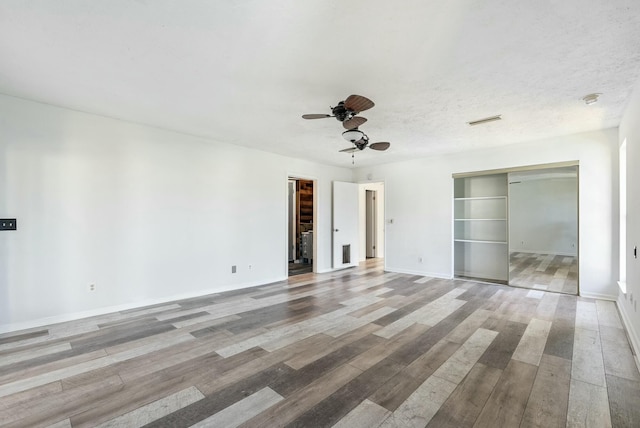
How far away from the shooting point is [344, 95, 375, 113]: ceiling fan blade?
102 inches

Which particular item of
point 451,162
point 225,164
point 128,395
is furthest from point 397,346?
point 451,162

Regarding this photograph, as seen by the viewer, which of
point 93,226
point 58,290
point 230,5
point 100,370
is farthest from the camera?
point 93,226

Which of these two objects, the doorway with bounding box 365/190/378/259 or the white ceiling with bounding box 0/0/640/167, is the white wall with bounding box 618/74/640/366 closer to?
the white ceiling with bounding box 0/0/640/167

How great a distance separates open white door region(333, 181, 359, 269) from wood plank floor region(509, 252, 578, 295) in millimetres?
3460

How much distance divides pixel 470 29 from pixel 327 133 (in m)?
2.63

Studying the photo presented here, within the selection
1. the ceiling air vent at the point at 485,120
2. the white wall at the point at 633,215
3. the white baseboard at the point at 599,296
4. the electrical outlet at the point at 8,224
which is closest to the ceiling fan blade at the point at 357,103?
the ceiling air vent at the point at 485,120

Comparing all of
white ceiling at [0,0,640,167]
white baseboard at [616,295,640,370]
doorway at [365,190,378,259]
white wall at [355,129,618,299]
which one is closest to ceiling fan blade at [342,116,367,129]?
white ceiling at [0,0,640,167]

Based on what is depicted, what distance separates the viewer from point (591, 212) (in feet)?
15.0

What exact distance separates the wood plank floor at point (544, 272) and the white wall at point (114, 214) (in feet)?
15.5

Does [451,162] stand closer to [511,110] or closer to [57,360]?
[511,110]

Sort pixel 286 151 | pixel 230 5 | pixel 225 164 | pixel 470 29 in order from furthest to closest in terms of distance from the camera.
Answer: pixel 286 151 → pixel 225 164 → pixel 470 29 → pixel 230 5

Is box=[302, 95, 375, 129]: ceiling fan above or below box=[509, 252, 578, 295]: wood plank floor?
above

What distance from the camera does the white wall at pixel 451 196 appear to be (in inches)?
175

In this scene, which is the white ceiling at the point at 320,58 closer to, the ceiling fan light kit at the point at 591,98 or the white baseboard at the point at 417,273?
the ceiling fan light kit at the point at 591,98
